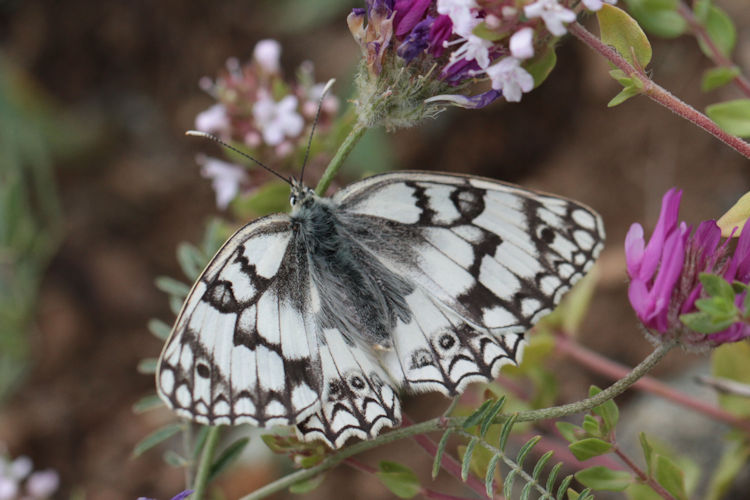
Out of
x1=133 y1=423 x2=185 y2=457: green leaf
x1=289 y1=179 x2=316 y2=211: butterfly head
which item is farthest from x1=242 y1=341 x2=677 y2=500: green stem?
x1=289 y1=179 x2=316 y2=211: butterfly head

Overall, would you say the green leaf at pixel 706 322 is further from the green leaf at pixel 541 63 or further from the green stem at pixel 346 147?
the green stem at pixel 346 147

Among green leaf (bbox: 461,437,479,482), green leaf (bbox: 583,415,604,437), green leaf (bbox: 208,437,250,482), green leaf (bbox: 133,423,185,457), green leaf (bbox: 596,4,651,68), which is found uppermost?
green leaf (bbox: 596,4,651,68)

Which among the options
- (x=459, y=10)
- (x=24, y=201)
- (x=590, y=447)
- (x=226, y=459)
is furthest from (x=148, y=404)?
(x=24, y=201)

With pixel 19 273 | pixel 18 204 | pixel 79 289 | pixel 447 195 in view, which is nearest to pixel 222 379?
pixel 447 195

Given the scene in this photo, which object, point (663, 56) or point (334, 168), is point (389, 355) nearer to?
point (334, 168)

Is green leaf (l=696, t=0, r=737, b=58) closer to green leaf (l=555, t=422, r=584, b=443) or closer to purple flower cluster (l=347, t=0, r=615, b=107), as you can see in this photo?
purple flower cluster (l=347, t=0, r=615, b=107)

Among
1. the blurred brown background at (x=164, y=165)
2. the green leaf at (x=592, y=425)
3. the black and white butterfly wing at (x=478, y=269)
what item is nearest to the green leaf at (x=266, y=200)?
the black and white butterfly wing at (x=478, y=269)

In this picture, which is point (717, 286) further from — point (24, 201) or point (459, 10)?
point (24, 201)
